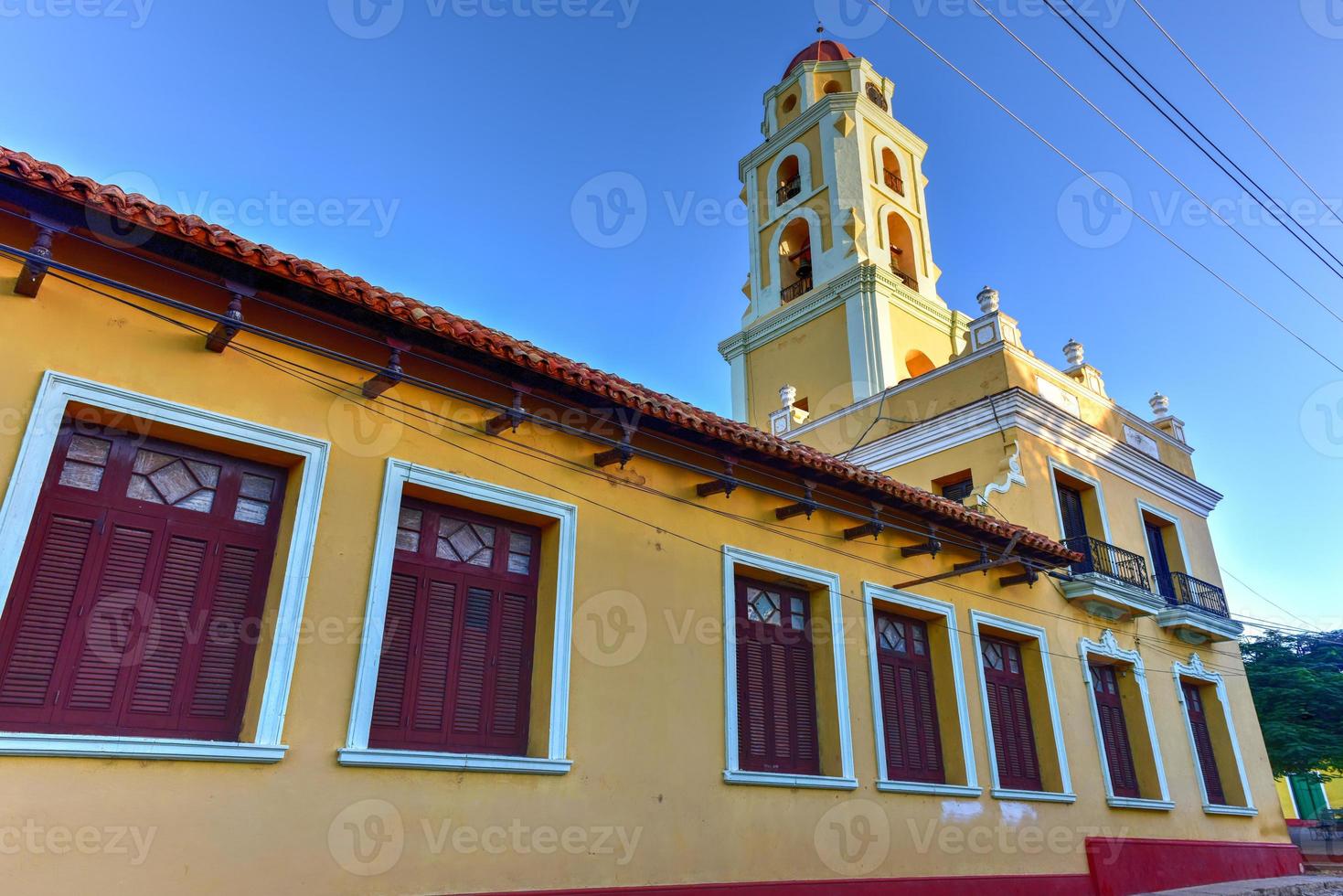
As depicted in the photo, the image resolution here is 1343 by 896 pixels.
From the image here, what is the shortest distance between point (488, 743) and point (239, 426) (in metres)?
2.98

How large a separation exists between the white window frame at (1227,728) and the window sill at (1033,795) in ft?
11.9

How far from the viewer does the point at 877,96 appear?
22.7m

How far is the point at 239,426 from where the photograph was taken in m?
6.36

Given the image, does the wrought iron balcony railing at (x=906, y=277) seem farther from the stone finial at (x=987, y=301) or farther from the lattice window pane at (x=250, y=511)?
the lattice window pane at (x=250, y=511)

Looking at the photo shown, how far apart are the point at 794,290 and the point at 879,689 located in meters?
12.4

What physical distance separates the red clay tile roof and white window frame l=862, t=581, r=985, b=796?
1047mm

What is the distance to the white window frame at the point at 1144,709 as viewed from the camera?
1204cm

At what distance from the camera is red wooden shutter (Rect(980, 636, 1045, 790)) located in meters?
11.1

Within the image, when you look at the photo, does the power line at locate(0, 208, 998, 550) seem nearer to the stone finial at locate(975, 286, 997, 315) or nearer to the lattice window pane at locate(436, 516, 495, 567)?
the lattice window pane at locate(436, 516, 495, 567)

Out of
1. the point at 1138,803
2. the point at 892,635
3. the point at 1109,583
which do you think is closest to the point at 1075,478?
the point at 1109,583

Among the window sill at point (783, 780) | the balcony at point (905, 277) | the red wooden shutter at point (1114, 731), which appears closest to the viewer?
the window sill at point (783, 780)

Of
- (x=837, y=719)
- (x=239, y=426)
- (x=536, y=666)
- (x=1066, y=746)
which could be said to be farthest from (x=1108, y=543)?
(x=239, y=426)

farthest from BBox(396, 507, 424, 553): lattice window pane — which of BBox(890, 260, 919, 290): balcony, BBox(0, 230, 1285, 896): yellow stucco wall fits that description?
BBox(890, 260, 919, 290): balcony

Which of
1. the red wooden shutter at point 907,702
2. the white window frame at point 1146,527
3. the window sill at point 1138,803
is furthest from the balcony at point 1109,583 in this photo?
the red wooden shutter at point 907,702
